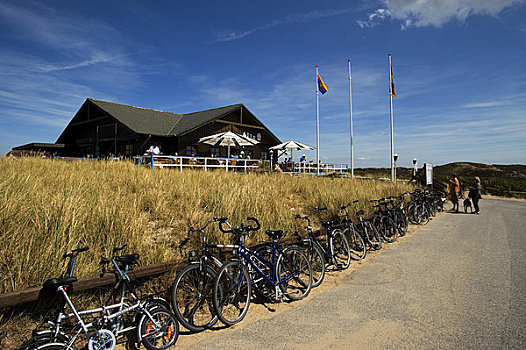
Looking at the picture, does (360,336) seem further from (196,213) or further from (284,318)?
(196,213)

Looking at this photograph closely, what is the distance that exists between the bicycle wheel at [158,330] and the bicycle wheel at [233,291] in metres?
0.65

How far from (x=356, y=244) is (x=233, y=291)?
464 cm

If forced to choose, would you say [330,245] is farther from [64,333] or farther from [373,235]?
[64,333]

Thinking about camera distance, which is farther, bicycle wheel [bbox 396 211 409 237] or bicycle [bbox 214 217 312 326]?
bicycle wheel [bbox 396 211 409 237]

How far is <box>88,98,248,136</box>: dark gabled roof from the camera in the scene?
930 inches

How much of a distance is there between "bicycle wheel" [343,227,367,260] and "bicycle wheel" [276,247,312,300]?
2.46m

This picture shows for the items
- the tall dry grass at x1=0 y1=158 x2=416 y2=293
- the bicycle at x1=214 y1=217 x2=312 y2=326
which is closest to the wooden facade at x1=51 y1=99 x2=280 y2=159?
the tall dry grass at x1=0 y1=158 x2=416 y2=293

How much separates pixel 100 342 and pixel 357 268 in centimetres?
528

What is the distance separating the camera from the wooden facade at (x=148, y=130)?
77.9ft

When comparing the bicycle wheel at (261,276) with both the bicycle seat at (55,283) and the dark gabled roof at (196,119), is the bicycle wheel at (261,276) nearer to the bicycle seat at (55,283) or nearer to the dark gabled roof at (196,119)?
the bicycle seat at (55,283)

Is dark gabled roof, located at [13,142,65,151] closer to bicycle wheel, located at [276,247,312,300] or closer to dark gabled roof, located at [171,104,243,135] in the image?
dark gabled roof, located at [171,104,243,135]

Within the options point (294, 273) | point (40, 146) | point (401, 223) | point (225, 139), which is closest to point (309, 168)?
point (225, 139)

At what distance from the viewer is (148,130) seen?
A: 23.3 metres

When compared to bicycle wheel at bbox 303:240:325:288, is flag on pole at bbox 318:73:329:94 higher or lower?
higher
